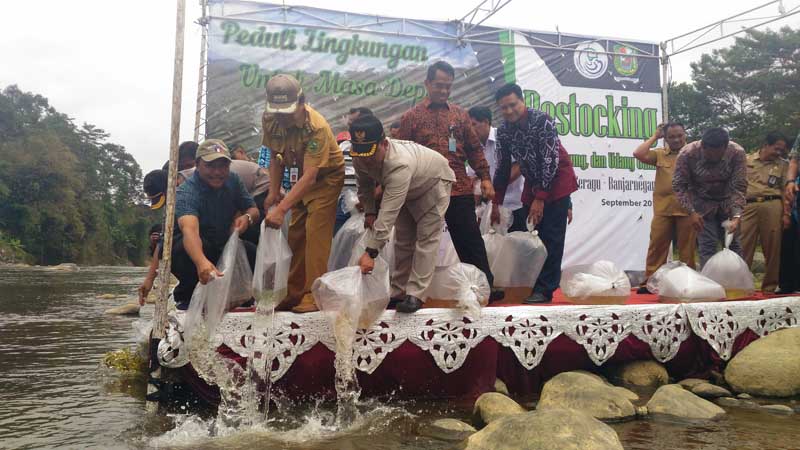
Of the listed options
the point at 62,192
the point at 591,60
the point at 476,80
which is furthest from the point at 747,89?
the point at 62,192

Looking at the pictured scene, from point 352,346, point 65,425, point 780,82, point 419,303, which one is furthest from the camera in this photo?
point 780,82

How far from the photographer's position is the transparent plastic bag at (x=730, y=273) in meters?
4.32

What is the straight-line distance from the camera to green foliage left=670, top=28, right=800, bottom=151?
735 inches

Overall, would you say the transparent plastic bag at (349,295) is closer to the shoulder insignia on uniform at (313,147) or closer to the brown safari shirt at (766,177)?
the shoulder insignia on uniform at (313,147)

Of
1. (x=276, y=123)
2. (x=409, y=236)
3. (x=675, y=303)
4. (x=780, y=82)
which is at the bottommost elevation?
(x=675, y=303)

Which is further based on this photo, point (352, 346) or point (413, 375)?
point (413, 375)

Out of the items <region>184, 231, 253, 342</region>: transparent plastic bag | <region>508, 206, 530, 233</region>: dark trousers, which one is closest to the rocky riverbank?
<region>184, 231, 253, 342</region>: transparent plastic bag

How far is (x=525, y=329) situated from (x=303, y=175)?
4.89ft

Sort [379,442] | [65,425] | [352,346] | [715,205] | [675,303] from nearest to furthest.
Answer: [379,442] < [65,425] < [352,346] < [675,303] < [715,205]

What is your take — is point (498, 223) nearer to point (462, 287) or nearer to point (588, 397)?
point (462, 287)

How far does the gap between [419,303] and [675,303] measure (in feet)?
5.66

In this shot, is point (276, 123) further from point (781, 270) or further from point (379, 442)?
point (781, 270)

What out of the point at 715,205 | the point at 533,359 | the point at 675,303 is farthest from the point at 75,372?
the point at 715,205

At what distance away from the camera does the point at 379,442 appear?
277 centimetres
